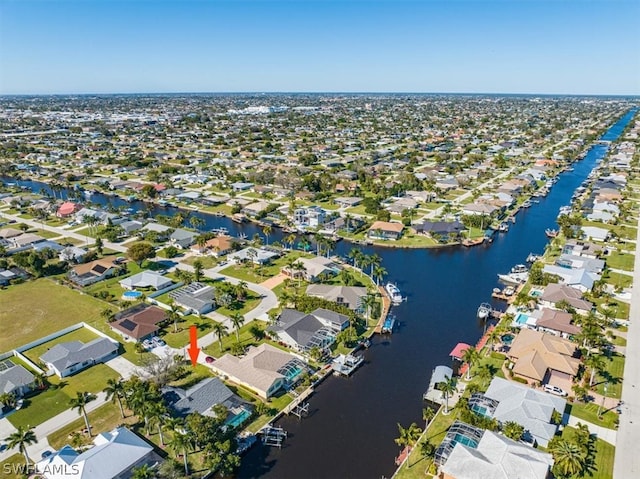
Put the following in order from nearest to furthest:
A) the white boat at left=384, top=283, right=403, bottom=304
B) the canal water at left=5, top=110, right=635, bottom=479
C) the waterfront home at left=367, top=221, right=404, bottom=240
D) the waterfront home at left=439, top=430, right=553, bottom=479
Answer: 1. the waterfront home at left=439, top=430, right=553, bottom=479
2. the canal water at left=5, top=110, right=635, bottom=479
3. the white boat at left=384, top=283, right=403, bottom=304
4. the waterfront home at left=367, top=221, right=404, bottom=240

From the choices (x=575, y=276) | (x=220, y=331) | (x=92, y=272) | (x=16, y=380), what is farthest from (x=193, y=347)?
(x=575, y=276)

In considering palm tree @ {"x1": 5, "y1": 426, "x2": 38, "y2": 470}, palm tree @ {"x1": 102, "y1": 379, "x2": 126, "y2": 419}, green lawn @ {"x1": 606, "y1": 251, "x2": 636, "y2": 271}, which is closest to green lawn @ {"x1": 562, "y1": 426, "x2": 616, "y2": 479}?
palm tree @ {"x1": 102, "y1": 379, "x2": 126, "y2": 419}

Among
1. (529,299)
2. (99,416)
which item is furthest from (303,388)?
(529,299)

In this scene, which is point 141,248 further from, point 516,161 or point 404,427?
point 516,161

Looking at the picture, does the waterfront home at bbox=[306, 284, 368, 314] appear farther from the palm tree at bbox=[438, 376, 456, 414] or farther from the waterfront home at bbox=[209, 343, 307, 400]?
the palm tree at bbox=[438, 376, 456, 414]

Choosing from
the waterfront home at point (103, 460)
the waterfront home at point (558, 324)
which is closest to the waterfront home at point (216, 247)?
the waterfront home at point (103, 460)

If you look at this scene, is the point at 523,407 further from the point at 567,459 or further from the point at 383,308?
the point at 383,308
